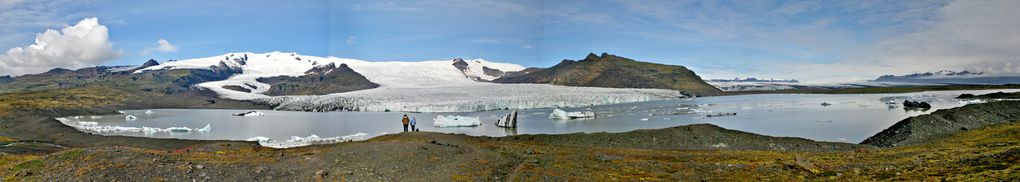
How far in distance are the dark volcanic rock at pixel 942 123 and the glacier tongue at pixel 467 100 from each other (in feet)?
174

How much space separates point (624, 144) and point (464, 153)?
11195 mm

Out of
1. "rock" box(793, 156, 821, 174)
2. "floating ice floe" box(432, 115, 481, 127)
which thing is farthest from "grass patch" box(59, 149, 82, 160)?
"floating ice floe" box(432, 115, 481, 127)

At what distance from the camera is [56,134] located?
1809 inches

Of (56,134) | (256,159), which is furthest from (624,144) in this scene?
(56,134)

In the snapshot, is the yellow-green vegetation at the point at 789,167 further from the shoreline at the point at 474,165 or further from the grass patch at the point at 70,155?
the grass patch at the point at 70,155

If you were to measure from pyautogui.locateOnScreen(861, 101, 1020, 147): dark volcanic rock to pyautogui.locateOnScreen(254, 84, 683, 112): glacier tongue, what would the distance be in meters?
53.2

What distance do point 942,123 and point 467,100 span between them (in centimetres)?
5738

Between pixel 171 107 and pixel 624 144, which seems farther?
pixel 171 107

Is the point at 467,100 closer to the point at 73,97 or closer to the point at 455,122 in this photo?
the point at 455,122

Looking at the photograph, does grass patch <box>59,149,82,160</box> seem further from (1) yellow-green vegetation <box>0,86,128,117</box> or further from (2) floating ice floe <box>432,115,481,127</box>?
(1) yellow-green vegetation <box>0,86,128,117</box>

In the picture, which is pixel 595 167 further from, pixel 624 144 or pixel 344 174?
pixel 624 144

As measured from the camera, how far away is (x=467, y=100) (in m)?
81.1

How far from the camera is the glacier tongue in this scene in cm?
8038


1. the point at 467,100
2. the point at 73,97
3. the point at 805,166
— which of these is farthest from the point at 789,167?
the point at 73,97
